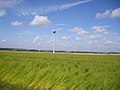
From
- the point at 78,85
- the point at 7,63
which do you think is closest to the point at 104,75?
the point at 78,85

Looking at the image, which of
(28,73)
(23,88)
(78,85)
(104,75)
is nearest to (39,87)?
(23,88)

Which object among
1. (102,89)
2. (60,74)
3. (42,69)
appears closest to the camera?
(102,89)

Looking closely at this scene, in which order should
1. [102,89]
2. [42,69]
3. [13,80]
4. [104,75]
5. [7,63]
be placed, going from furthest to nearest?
[7,63] → [13,80] → [42,69] → [104,75] → [102,89]

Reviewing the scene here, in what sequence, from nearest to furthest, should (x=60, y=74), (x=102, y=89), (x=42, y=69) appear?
(x=102, y=89)
(x=60, y=74)
(x=42, y=69)

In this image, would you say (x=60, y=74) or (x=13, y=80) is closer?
(x=60, y=74)

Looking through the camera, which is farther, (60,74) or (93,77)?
(60,74)

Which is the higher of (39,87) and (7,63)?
(7,63)

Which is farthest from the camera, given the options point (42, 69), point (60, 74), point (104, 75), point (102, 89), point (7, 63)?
point (7, 63)

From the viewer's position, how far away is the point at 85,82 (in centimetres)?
1858

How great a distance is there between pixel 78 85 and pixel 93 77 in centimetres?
149

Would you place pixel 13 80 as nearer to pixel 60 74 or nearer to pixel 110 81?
pixel 60 74

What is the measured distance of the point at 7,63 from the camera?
3045 centimetres

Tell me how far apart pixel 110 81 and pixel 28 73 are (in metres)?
10.9

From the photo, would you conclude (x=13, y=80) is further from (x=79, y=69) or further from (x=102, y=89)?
(x=102, y=89)
